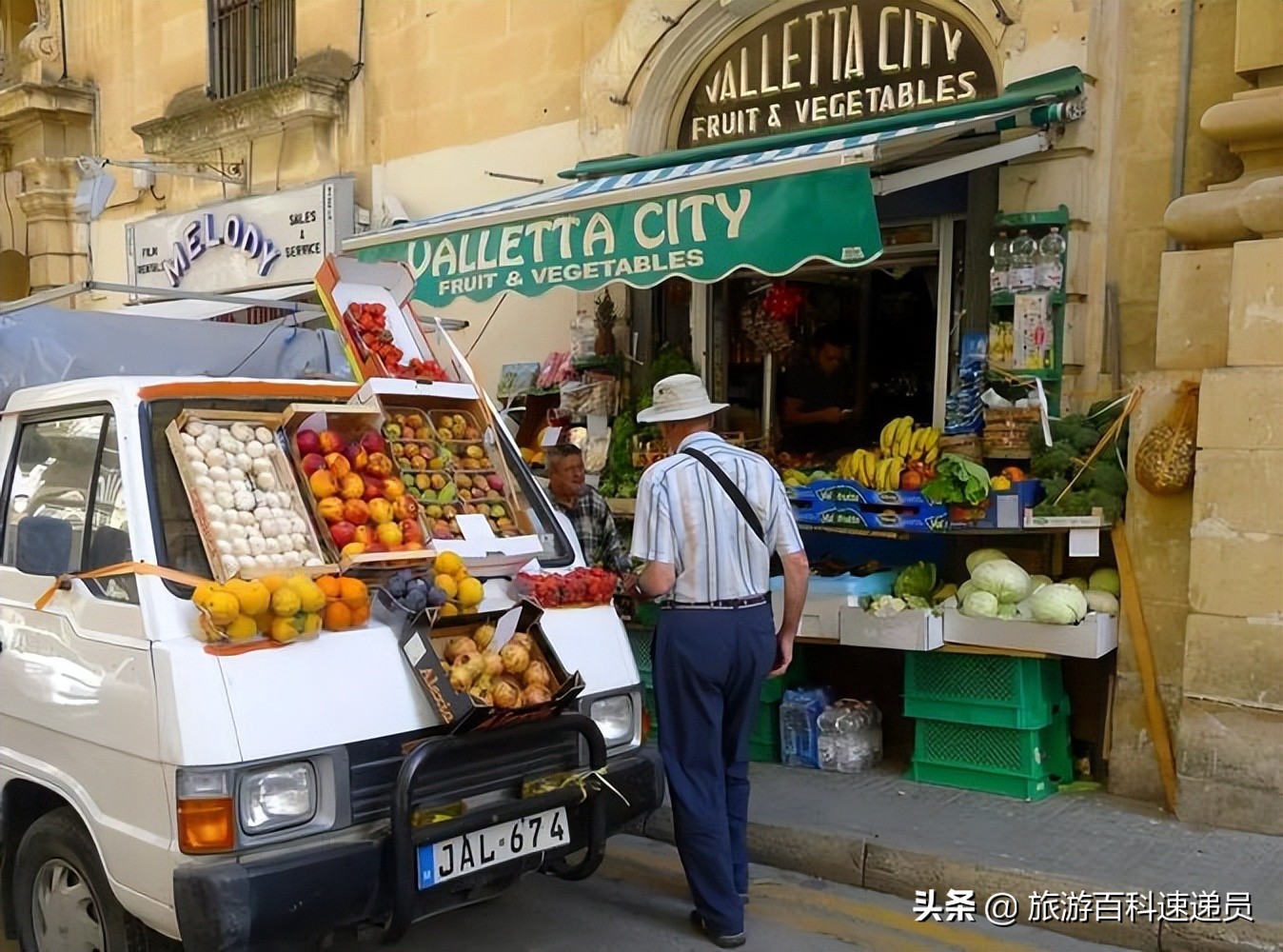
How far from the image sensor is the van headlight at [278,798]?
10.4ft

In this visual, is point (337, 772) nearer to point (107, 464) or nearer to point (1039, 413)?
point (107, 464)

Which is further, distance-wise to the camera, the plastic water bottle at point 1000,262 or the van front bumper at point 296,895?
the plastic water bottle at point 1000,262

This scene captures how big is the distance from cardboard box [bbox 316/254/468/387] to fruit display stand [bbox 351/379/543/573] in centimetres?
21

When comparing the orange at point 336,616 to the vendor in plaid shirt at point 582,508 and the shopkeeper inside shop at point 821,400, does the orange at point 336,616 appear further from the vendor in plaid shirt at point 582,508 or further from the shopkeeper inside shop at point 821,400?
the shopkeeper inside shop at point 821,400

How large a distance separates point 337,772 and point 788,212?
10.9 feet

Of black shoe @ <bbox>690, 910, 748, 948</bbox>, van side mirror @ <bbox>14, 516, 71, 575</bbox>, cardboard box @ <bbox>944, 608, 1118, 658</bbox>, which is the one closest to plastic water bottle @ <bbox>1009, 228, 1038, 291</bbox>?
cardboard box @ <bbox>944, 608, 1118, 658</bbox>

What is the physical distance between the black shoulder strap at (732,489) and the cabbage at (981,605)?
5.74 feet

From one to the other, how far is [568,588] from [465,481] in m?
0.76

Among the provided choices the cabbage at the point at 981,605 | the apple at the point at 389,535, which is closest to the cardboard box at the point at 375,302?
the apple at the point at 389,535

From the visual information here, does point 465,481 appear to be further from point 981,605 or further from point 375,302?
point 981,605

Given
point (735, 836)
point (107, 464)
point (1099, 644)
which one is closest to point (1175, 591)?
point (1099, 644)

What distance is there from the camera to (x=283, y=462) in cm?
412

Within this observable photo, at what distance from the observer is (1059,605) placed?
5.29 metres

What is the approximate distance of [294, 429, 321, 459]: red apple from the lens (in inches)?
166
